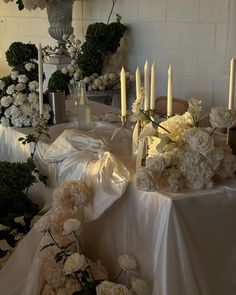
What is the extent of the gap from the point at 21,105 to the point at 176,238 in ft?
3.63

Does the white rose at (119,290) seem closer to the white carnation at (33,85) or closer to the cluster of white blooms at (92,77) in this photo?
the white carnation at (33,85)

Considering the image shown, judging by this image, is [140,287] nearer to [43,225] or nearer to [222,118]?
[43,225]

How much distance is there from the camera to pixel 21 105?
2158 mm

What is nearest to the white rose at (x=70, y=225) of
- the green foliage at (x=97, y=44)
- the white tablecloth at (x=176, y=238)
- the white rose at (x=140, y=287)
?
the white tablecloth at (x=176, y=238)

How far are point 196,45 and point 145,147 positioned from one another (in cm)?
188

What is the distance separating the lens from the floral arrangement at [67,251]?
145 centimetres

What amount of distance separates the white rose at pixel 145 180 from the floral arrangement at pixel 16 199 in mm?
679

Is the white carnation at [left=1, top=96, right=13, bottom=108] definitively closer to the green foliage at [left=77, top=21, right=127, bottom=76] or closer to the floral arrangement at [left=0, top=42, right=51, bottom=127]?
the floral arrangement at [left=0, top=42, right=51, bottom=127]

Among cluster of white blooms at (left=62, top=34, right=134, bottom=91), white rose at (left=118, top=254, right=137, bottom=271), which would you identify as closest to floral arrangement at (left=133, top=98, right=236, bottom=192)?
white rose at (left=118, top=254, right=137, bottom=271)

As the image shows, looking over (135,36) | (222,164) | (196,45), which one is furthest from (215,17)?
(222,164)

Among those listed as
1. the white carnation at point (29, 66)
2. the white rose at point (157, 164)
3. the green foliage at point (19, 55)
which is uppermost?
the green foliage at point (19, 55)

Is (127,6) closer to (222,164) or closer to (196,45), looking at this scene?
(196,45)

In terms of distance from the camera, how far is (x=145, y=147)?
1.52 metres

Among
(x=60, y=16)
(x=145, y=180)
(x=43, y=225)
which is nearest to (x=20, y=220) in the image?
(x=43, y=225)
